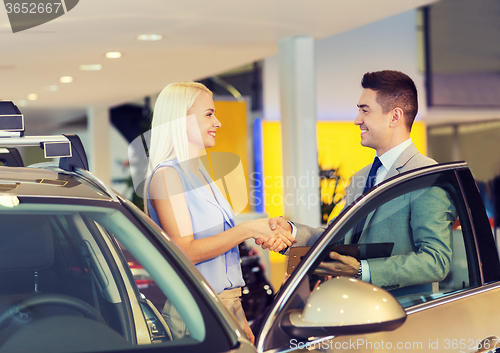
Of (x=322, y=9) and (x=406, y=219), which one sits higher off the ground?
(x=322, y=9)

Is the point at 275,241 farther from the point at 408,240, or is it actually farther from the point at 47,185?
the point at 47,185

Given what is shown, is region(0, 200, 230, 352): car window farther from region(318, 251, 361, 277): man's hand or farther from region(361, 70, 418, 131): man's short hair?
region(361, 70, 418, 131): man's short hair

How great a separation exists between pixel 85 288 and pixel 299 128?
152 inches

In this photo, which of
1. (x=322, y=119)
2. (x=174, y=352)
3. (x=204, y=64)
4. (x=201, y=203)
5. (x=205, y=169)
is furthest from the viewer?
(x=322, y=119)

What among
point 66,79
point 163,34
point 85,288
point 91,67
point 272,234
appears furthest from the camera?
point 66,79

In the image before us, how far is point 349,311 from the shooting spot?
3.92 feet

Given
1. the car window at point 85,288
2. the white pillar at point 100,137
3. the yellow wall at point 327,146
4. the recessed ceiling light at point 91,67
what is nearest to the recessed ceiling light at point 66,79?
the recessed ceiling light at point 91,67

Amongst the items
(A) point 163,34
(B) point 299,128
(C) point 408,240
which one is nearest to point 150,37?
(A) point 163,34

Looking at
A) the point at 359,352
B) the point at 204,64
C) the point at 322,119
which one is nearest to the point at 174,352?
the point at 359,352

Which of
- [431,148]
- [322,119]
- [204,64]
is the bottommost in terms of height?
[431,148]

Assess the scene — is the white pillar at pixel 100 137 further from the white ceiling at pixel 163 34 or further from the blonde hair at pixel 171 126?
the blonde hair at pixel 171 126

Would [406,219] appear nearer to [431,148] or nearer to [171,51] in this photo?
[171,51]

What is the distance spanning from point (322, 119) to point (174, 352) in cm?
859

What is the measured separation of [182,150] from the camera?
1.88m
